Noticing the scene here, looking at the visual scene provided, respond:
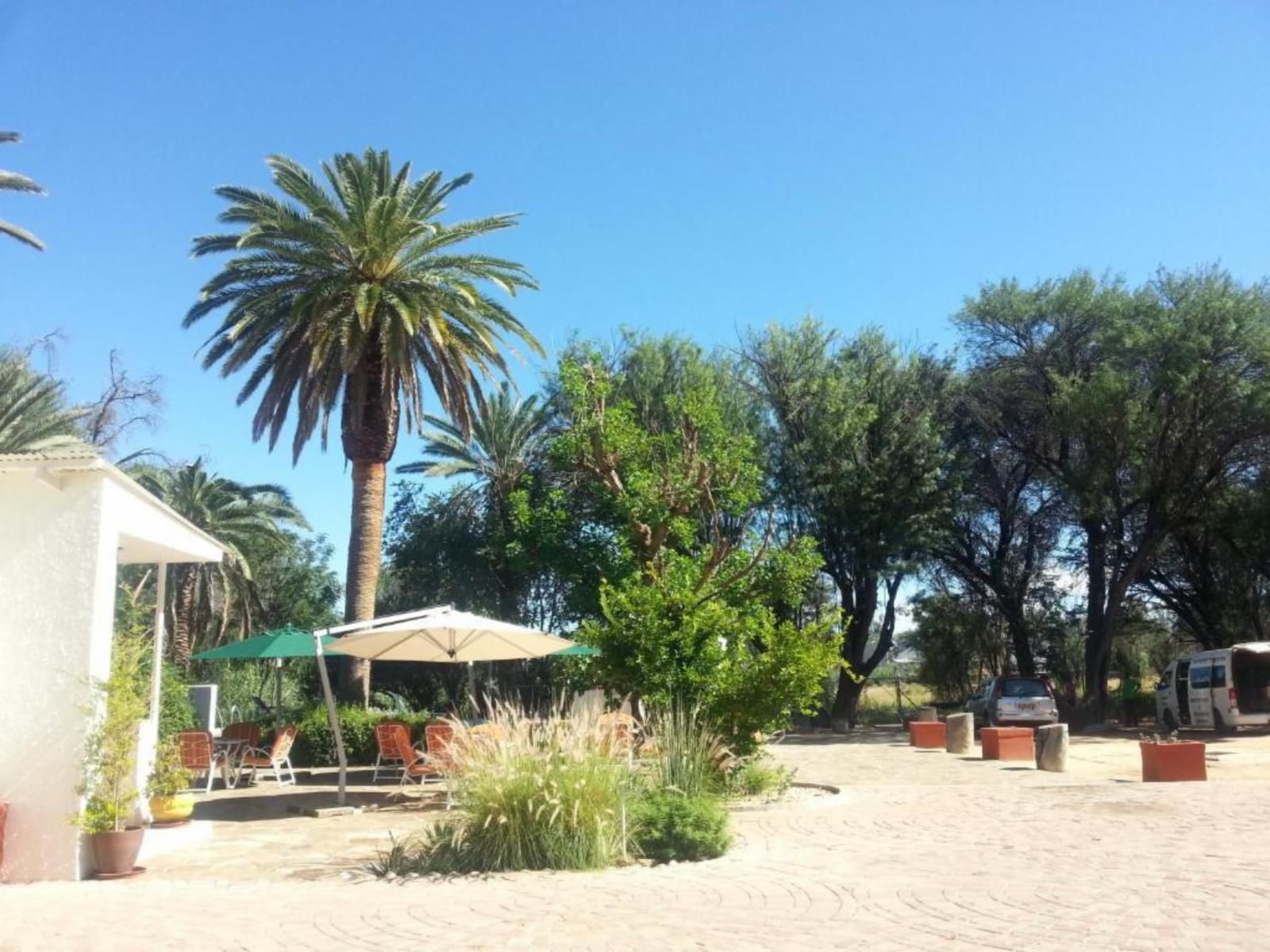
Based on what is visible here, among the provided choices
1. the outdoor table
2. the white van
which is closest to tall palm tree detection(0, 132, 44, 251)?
the outdoor table

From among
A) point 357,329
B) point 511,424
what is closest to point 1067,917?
point 357,329

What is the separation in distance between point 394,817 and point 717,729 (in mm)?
3919

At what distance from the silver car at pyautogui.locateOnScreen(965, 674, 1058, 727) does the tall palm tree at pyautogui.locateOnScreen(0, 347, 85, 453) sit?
22171 mm

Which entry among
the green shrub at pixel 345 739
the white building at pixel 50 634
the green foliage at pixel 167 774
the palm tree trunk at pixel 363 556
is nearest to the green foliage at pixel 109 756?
the white building at pixel 50 634

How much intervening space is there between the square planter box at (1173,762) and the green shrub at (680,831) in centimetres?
808

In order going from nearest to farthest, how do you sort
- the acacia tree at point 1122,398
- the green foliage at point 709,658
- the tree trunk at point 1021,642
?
the green foliage at point 709,658, the acacia tree at point 1122,398, the tree trunk at point 1021,642

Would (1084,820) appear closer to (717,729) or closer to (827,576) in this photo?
(717,729)

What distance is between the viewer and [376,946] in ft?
19.6

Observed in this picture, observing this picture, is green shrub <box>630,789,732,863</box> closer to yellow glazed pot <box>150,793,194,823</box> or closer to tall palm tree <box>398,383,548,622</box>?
yellow glazed pot <box>150,793,194,823</box>

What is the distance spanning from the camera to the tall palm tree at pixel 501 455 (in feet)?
99.3

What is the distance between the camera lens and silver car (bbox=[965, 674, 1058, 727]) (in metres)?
24.1

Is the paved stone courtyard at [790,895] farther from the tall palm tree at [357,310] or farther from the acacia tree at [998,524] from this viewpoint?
the acacia tree at [998,524]

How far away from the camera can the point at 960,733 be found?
20.7 m

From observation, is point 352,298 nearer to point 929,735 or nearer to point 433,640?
point 433,640
